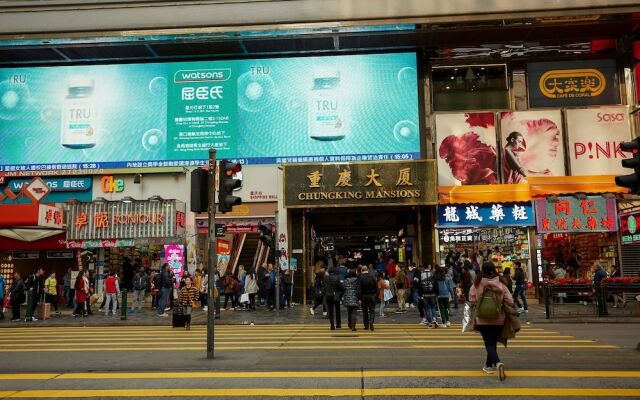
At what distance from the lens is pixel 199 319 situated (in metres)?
19.5

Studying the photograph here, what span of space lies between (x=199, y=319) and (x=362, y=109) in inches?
466

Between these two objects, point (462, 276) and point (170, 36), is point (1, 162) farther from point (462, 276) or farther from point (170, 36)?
point (462, 276)

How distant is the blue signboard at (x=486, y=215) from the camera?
24312 mm

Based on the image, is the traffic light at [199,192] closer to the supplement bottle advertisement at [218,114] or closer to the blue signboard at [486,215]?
the supplement bottle advertisement at [218,114]

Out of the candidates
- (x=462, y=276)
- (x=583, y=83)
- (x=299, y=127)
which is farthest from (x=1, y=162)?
(x=583, y=83)

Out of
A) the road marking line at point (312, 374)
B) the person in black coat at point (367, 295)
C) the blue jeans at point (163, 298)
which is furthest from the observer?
the blue jeans at point (163, 298)

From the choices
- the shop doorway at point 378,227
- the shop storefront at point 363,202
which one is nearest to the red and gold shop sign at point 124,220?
the shop storefront at point 363,202

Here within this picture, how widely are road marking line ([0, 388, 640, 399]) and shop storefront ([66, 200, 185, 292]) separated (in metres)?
17.3

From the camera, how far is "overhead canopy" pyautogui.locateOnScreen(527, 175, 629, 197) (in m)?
24.1

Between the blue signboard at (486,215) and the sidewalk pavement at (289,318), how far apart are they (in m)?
3.97

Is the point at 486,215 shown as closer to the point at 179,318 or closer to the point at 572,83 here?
the point at 572,83

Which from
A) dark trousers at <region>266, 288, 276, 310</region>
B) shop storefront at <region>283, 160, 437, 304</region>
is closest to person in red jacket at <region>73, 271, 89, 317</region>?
dark trousers at <region>266, 288, 276, 310</region>

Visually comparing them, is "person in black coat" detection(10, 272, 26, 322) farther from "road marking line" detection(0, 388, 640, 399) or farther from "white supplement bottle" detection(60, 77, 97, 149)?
"road marking line" detection(0, 388, 640, 399)

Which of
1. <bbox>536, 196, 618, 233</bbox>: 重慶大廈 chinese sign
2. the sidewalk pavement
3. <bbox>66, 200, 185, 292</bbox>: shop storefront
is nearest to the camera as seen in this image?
the sidewalk pavement
